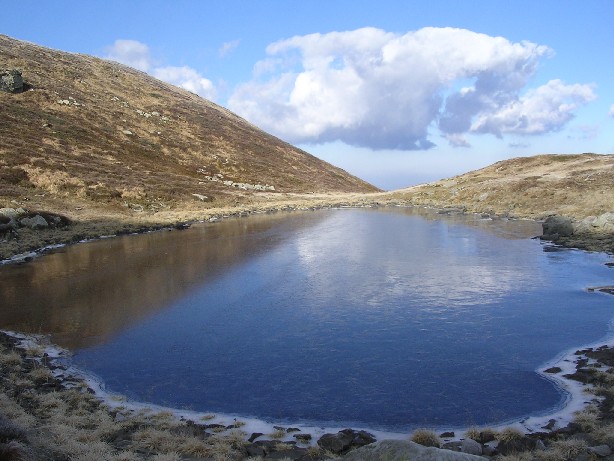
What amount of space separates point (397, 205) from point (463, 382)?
73.0m

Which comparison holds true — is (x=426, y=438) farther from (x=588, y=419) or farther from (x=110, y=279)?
(x=110, y=279)

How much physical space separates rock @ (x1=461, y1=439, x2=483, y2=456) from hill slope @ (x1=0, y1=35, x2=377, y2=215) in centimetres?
5519

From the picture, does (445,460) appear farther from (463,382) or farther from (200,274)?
(200,274)

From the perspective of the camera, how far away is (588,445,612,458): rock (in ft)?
33.6

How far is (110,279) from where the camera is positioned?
3080cm

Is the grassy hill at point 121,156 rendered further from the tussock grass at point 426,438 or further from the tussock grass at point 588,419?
the tussock grass at point 588,419

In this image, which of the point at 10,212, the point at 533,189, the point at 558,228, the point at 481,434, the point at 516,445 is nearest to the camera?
the point at 516,445

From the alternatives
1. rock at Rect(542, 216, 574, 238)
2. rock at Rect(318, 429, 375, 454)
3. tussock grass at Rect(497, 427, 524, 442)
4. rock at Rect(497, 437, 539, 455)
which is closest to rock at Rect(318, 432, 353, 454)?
rock at Rect(318, 429, 375, 454)

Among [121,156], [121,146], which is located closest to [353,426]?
[121,156]

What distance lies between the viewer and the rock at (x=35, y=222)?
46.5 metres

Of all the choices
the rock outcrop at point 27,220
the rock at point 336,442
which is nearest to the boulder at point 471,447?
the rock at point 336,442

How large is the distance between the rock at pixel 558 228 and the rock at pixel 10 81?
9172 centimetres

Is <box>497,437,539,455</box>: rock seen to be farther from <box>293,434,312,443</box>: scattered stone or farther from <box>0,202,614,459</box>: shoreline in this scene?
<box>293,434,312,443</box>: scattered stone

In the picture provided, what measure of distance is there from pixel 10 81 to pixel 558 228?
92804 millimetres
